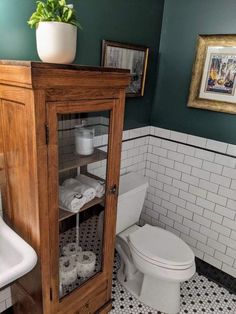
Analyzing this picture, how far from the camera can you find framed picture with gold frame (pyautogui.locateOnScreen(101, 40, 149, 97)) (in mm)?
1659

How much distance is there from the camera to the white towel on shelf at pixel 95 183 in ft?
4.41

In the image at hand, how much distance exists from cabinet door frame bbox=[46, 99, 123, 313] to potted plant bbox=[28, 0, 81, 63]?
238 mm

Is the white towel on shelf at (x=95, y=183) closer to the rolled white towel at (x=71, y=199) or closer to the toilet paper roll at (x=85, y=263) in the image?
the rolled white towel at (x=71, y=199)

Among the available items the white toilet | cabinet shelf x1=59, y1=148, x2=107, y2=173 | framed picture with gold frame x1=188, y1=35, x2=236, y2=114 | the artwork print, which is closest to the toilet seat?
the white toilet

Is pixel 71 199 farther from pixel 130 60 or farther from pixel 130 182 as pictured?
pixel 130 60

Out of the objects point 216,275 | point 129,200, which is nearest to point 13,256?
point 129,200

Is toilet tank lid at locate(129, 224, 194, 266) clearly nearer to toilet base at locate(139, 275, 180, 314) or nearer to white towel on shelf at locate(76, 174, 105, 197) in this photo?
toilet base at locate(139, 275, 180, 314)

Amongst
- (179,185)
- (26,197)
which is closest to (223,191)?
(179,185)

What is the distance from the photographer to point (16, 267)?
0.96m

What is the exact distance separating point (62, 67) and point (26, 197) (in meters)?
0.57

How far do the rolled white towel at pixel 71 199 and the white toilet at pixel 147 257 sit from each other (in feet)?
1.68

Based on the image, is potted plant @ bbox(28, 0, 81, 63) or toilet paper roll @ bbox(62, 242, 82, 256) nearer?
potted plant @ bbox(28, 0, 81, 63)

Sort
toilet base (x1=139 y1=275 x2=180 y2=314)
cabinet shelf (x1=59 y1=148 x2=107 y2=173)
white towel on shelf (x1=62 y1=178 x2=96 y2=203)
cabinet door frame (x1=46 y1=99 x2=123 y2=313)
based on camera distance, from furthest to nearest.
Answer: toilet base (x1=139 y1=275 x2=180 y2=314)
white towel on shelf (x1=62 y1=178 x2=96 y2=203)
cabinet shelf (x1=59 y1=148 x2=107 y2=173)
cabinet door frame (x1=46 y1=99 x2=123 y2=313)

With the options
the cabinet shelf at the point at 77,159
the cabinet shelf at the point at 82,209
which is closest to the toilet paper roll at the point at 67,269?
the cabinet shelf at the point at 82,209
